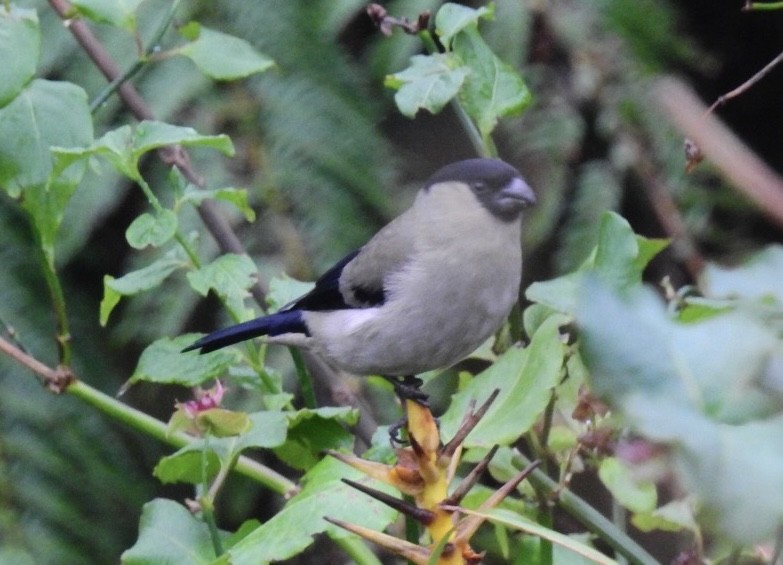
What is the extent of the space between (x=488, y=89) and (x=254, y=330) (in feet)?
1.08

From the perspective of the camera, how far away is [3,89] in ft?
2.96

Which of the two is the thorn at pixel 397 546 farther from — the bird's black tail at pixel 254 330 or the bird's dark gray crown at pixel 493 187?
the bird's dark gray crown at pixel 493 187

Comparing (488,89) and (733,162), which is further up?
(733,162)

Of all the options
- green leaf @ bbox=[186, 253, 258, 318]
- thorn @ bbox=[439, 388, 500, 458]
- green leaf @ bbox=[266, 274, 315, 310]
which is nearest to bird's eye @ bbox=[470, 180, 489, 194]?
green leaf @ bbox=[266, 274, 315, 310]

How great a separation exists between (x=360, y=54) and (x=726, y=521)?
6.33ft

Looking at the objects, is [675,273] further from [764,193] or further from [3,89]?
[764,193]

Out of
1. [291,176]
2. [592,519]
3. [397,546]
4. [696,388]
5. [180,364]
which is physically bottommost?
[291,176]

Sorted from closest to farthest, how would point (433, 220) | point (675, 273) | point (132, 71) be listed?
point (132, 71), point (433, 220), point (675, 273)

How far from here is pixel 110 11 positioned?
0.98m

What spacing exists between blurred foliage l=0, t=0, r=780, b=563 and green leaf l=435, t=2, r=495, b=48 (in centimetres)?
82

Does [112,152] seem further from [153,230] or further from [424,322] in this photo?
[424,322]

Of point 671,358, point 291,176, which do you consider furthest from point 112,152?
point 291,176

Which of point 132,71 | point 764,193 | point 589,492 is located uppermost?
point 764,193

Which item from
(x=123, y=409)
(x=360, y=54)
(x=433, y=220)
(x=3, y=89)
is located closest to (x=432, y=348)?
(x=433, y=220)
